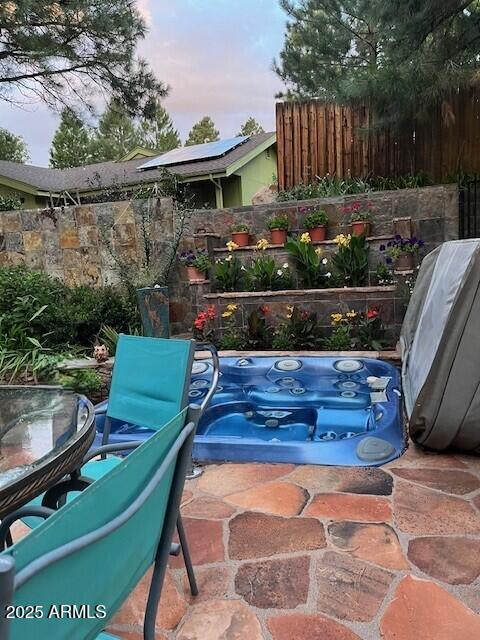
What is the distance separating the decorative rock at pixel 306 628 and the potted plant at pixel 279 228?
485cm

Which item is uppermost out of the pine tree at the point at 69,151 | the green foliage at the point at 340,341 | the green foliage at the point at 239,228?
the pine tree at the point at 69,151

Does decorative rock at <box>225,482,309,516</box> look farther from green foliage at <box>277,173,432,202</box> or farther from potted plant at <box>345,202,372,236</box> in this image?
green foliage at <box>277,173,432,202</box>

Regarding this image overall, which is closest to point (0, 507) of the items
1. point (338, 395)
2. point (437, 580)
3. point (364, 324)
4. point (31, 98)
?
point (437, 580)

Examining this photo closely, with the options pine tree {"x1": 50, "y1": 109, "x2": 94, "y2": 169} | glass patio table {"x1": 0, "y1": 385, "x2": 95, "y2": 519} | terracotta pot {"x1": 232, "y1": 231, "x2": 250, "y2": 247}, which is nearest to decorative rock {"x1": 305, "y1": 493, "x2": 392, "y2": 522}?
glass patio table {"x1": 0, "y1": 385, "x2": 95, "y2": 519}

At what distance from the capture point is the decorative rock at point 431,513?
1.87 meters

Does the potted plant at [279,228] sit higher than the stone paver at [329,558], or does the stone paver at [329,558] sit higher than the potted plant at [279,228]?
the potted plant at [279,228]

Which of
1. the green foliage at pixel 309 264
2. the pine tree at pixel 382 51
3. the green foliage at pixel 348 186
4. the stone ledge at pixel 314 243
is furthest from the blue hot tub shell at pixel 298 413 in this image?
the pine tree at pixel 382 51

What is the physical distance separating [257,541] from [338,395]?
2.30 metres

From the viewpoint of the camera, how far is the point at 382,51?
15.7 ft

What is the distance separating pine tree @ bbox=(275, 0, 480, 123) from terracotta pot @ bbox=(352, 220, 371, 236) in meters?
1.29

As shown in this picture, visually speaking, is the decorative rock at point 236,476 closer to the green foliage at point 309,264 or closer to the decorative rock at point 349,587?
the decorative rock at point 349,587

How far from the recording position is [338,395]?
13.1 ft

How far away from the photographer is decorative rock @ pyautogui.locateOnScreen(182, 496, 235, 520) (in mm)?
2066

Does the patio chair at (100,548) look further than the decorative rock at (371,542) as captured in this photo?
No
